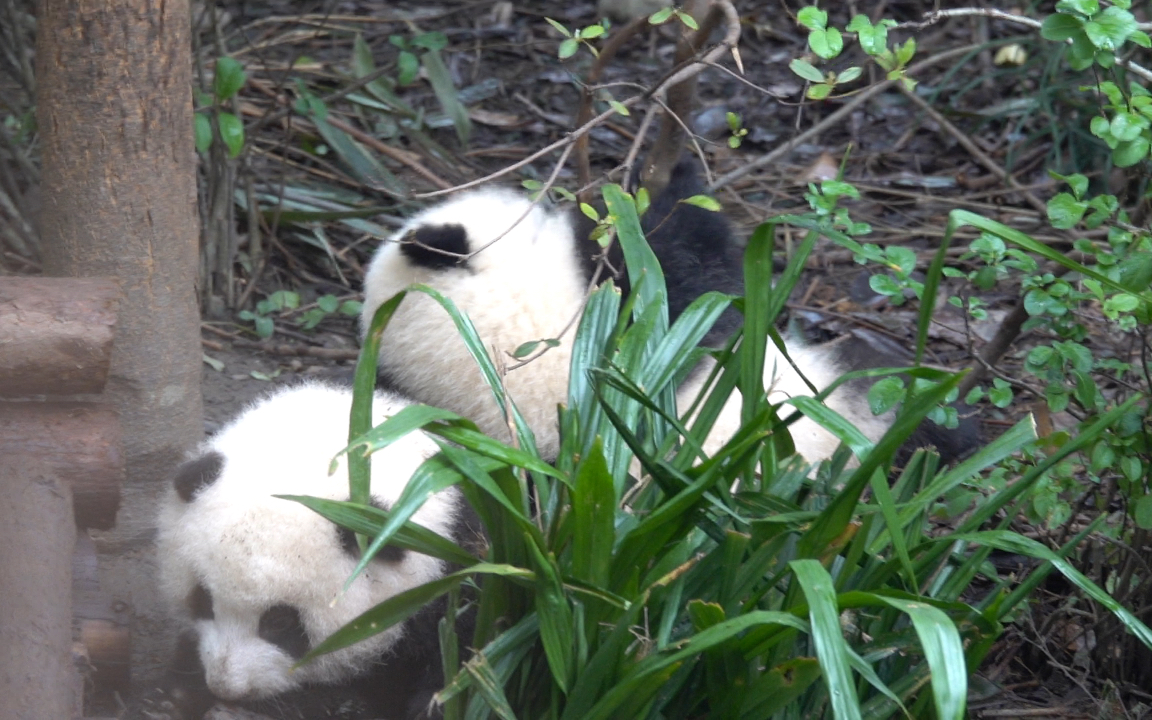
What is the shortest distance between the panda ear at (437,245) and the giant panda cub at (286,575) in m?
0.43

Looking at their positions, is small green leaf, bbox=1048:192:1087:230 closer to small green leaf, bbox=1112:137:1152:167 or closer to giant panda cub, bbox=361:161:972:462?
small green leaf, bbox=1112:137:1152:167

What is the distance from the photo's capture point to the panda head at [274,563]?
2.21 m

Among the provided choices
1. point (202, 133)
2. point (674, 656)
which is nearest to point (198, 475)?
point (674, 656)

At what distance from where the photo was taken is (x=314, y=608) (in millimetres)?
2234

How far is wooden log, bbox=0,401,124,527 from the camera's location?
88.7 inches

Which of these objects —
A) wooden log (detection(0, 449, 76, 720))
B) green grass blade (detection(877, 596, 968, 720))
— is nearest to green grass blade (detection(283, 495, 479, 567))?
wooden log (detection(0, 449, 76, 720))

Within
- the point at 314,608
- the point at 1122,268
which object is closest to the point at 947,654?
the point at 1122,268

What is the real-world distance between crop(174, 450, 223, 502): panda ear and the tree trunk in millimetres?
451

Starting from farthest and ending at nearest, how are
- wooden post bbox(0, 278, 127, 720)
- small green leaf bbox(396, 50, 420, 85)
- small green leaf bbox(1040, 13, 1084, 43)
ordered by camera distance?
small green leaf bbox(396, 50, 420, 85), small green leaf bbox(1040, 13, 1084, 43), wooden post bbox(0, 278, 127, 720)

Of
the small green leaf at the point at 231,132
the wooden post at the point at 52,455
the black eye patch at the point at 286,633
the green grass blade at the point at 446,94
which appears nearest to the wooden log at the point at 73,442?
the wooden post at the point at 52,455

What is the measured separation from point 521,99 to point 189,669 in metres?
3.52

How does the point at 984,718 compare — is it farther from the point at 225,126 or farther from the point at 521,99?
the point at 521,99

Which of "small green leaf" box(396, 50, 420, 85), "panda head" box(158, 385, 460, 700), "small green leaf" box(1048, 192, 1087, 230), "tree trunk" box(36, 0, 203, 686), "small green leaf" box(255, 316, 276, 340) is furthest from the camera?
"small green leaf" box(396, 50, 420, 85)

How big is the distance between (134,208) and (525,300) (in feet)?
3.08
